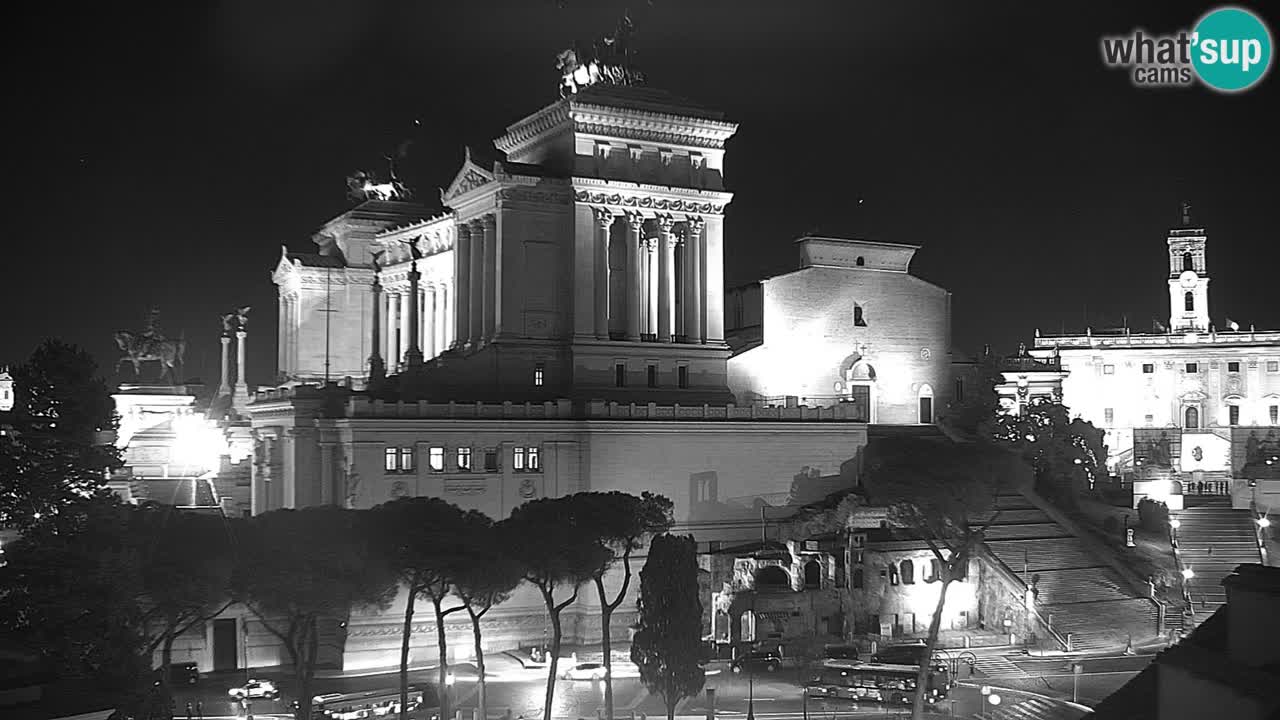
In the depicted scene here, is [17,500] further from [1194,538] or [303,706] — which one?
[1194,538]

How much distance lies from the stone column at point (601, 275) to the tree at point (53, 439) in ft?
90.6

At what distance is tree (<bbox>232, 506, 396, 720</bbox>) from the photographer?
42.2 meters

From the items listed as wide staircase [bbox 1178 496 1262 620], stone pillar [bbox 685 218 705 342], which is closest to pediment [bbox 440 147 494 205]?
stone pillar [bbox 685 218 705 342]

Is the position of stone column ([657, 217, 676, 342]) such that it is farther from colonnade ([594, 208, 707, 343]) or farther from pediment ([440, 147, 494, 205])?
pediment ([440, 147, 494, 205])

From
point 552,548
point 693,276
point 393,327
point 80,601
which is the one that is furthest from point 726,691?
point 393,327

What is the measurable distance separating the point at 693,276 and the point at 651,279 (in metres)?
2.62

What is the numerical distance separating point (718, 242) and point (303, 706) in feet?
138

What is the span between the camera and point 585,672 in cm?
5450

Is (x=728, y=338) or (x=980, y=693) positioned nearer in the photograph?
(x=980, y=693)

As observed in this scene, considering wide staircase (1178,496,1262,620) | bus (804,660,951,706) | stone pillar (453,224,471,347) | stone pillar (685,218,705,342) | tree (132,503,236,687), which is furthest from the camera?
stone pillar (453,224,471,347)

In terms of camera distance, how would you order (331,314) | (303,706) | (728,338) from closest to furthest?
(303,706) < (728,338) < (331,314)

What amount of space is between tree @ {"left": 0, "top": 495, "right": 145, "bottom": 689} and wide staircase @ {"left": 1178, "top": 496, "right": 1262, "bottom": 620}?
168 ft

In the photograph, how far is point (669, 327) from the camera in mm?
74875

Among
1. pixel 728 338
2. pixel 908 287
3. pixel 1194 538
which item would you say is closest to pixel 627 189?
pixel 728 338
